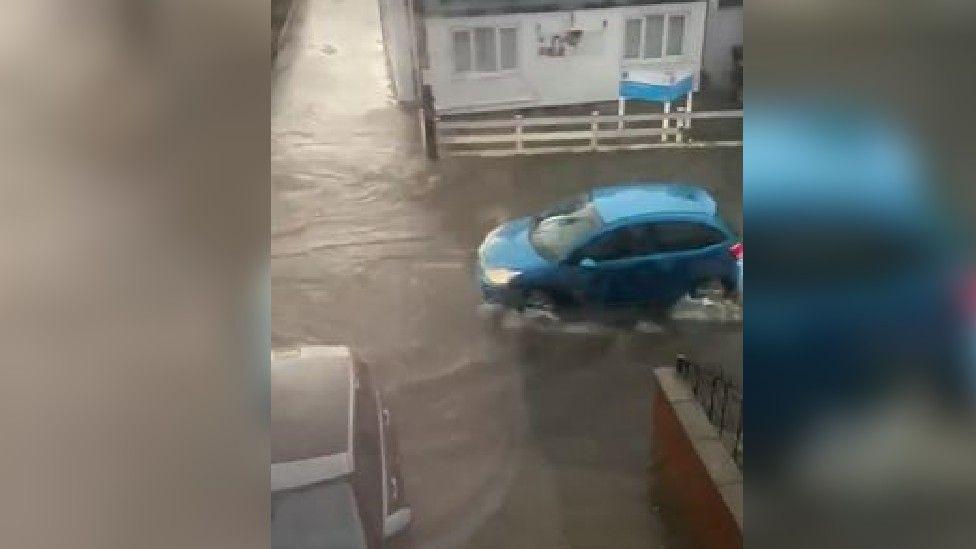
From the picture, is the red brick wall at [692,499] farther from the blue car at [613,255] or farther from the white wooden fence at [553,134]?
the white wooden fence at [553,134]

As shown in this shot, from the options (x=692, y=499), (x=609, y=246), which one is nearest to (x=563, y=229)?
(x=609, y=246)

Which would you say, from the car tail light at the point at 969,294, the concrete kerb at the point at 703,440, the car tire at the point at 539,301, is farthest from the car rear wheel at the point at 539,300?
the car tail light at the point at 969,294

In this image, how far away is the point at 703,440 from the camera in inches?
27.5

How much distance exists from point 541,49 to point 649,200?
0.51 feet

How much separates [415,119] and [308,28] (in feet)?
0.39

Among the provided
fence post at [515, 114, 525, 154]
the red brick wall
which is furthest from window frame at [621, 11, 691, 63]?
the red brick wall

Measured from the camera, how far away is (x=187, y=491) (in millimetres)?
669

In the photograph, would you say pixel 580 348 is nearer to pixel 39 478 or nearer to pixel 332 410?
pixel 332 410

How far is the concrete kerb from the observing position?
681 millimetres

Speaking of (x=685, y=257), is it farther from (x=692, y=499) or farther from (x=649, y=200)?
(x=692, y=499)

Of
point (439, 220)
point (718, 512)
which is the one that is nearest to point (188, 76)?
point (439, 220)

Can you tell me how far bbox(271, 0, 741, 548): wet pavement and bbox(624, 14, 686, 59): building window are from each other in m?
0.09

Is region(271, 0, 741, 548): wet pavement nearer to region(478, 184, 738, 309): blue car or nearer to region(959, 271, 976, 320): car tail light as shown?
region(478, 184, 738, 309): blue car

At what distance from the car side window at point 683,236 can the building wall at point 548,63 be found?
0.41 feet
